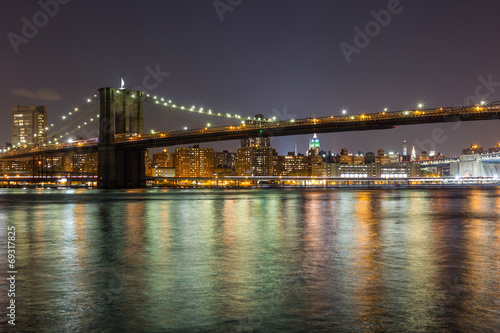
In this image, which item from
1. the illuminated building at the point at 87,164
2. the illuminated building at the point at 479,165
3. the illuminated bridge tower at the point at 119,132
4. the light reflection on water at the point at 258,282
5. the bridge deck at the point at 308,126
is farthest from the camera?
the illuminated building at the point at 87,164

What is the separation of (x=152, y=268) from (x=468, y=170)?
7084 inches

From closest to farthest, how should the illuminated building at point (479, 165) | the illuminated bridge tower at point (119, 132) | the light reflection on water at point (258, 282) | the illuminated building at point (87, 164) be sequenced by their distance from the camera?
1. the light reflection on water at point (258, 282)
2. the illuminated bridge tower at point (119, 132)
3. the illuminated building at point (479, 165)
4. the illuminated building at point (87, 164)

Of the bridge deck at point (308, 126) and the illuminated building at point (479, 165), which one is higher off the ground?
the bridge deck at point (308, 126)

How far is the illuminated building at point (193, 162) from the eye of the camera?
194 m

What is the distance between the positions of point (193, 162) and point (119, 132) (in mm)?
112648

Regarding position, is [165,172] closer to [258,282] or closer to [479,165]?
[479,165]

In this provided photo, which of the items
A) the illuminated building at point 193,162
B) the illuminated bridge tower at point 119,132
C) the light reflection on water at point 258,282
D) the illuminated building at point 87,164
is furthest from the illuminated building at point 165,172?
the light reflection on water at point 258,282

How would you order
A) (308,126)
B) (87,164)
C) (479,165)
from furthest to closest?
(87,164)
(479,165)
(308,126)

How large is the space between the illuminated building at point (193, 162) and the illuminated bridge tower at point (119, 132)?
353 ft

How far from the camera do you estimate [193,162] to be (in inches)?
7667

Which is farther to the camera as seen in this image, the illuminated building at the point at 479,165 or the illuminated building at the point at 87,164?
the illuminated building at the point at 87,164

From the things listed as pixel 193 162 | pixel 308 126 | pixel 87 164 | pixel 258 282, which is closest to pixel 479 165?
pixel 193 162

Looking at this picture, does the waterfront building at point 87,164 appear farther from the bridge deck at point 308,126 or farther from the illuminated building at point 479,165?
the illuminated building at point 479,165

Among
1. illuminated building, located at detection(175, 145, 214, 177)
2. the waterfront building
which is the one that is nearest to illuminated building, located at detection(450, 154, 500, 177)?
illuminated building, located at detection(175, 145, 214, 177)
